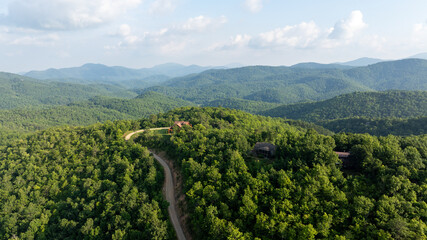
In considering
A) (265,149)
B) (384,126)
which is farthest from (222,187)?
(384,126)

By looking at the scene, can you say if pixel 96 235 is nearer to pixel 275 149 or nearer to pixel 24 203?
pixel 24 203

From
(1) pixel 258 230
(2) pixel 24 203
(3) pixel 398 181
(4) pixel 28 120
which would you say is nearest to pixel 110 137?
(2) pixel 24 203

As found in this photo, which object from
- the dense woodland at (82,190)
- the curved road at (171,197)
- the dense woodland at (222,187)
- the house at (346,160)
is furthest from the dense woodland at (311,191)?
the dense woodland at (82,190)

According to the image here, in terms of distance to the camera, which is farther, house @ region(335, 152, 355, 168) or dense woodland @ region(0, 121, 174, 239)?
house @ region(335, 152, 355, 168)

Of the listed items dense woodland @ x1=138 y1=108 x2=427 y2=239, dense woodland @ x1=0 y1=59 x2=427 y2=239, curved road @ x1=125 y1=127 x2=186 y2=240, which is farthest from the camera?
curved road @ x1=125 y1=127 x2=186 y2=240

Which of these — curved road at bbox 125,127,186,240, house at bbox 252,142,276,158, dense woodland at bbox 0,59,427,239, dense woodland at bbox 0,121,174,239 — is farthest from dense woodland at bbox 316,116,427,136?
dense woodland at bbox 0,121,174,239

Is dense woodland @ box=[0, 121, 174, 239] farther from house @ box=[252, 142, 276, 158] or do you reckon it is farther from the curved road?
house @ box=[252, 142, 276, 158]

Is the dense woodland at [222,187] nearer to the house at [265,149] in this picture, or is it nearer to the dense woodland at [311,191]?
the dense woodland at [311,191]
